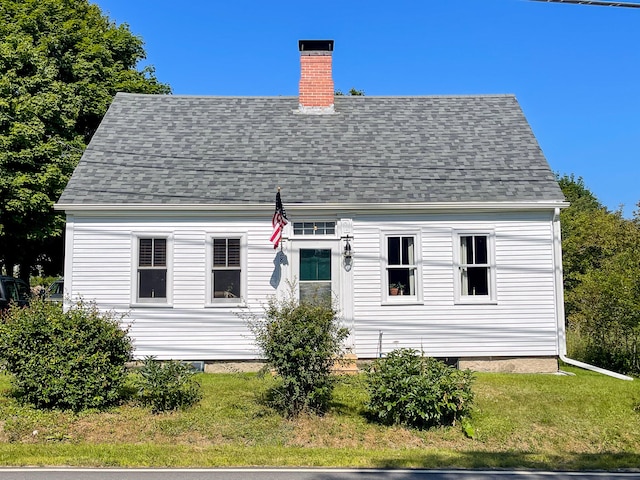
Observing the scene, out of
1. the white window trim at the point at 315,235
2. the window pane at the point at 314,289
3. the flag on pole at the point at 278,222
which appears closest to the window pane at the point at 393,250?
the white window trim at the point at 315,235

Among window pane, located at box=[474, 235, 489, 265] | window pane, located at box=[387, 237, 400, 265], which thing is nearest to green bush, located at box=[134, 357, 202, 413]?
window pane, located at box=[387, 237, 400, 265]

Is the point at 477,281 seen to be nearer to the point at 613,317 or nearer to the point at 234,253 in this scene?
the point at 613,317

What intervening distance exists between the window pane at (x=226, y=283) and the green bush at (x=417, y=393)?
472 centimetres

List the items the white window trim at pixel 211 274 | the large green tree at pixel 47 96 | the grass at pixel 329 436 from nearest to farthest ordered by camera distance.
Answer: the grass at pixel 329 436 → the white window trim at pixel 211 274 → the large green tree at pixel 47 96

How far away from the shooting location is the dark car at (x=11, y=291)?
55.6 feet

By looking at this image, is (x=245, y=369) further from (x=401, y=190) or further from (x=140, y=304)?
(x=401, y=190)

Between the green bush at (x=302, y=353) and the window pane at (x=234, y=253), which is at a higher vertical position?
the window pane at (x=234, y=253)

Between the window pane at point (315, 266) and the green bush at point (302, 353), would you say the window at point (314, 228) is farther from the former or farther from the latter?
the green bush at point (302, 353)

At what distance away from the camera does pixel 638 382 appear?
12.9 meters

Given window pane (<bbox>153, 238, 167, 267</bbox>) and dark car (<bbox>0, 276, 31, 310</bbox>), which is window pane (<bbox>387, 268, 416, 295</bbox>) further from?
dark car (<bbox>0, 276, 31, 310</bbox>)

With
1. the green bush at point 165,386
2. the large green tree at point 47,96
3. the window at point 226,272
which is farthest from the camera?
the large green tree at point 47,96

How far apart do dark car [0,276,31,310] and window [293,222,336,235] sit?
24.7ft

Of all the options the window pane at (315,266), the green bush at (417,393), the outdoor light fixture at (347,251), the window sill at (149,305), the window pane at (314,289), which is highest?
the outdoor light fixture at (347,251)

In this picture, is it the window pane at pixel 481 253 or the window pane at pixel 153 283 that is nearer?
the window pane at pixel 153 283
